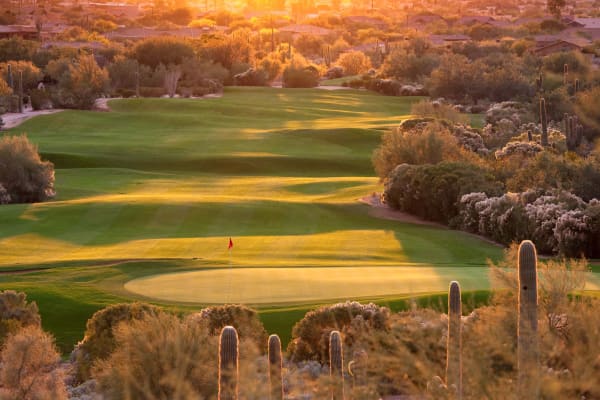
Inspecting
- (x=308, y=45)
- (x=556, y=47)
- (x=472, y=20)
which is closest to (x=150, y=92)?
(x=556, y=47)

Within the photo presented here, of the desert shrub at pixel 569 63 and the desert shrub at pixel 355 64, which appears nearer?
the desert shrub at pixel 569 63

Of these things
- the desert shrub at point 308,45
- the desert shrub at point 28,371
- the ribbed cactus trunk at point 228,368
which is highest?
the ribbed cactus trunk at point 228,368

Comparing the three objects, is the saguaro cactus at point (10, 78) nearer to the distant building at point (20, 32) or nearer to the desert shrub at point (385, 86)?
the desert shrub at point (385, 86)

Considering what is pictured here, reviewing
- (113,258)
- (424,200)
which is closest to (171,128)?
(424,200)

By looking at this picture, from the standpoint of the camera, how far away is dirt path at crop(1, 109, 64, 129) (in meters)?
74.4

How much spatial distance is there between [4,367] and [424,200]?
97.4 ft

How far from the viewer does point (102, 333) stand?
19.8m

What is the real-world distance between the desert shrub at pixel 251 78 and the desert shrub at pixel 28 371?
92658 mm

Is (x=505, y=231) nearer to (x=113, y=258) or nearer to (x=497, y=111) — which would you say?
(x=113, y=258)

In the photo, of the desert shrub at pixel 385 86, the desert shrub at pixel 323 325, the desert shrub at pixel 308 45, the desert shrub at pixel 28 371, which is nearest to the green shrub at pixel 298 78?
the desert shrub at pixel 385 86

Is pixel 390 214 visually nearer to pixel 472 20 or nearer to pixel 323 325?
pixel 323 325

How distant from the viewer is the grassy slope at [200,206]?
1091 inches

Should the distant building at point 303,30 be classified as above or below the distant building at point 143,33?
below

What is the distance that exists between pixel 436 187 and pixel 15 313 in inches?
971
